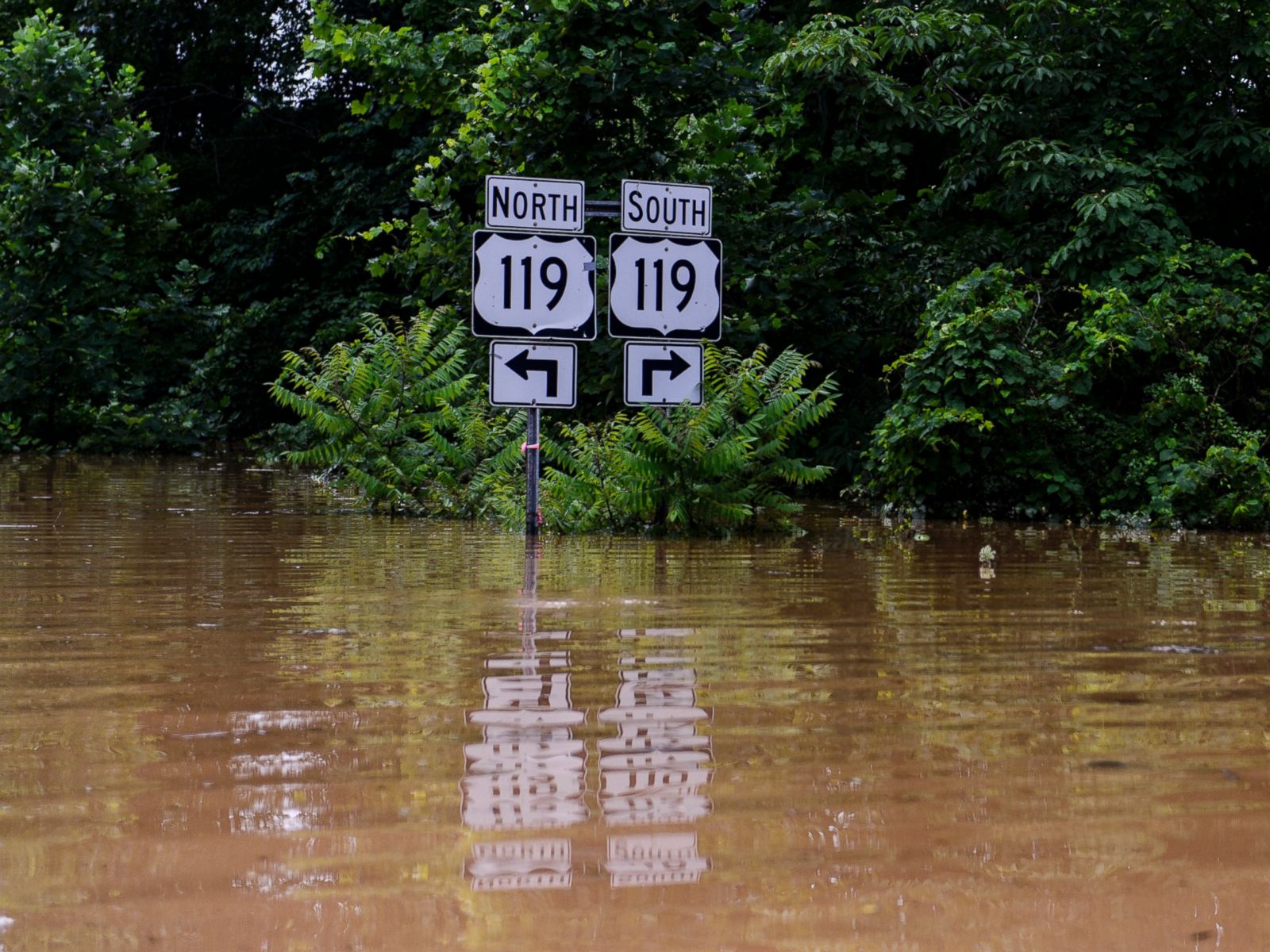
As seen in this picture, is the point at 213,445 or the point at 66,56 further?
the point at 213,445

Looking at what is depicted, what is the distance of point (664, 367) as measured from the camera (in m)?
11.2

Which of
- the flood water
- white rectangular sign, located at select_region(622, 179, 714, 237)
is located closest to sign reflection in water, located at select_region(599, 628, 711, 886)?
the flood water

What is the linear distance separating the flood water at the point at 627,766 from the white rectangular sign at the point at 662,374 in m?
3.43

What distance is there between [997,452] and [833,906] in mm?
11573

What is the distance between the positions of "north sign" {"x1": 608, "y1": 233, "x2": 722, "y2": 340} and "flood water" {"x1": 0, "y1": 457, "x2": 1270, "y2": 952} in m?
3.80

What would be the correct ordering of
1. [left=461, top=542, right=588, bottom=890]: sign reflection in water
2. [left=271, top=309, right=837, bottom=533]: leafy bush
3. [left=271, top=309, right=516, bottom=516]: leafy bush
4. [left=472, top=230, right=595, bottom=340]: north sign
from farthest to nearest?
[left=271, top=309, right=516, bottom=516]: leafy bush
[left=271, top=309, right=837, bottom=533]: leafy bush
[left=472, top=230, right=595, bottom=340]: north sign
[left=461, top=542, right=588, bottom=890]: sign reflection in water

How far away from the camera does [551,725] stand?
14.4 ft

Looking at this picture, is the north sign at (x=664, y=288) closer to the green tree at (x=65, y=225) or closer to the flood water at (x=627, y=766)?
the flood water at (x=627, y=766)

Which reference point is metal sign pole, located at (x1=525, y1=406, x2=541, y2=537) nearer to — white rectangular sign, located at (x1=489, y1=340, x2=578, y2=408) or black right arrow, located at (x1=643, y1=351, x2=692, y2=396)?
white rectangular sign, located at (x1=489, y1=340, x2=578, y2=408)

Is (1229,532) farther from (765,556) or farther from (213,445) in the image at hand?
(213,445)

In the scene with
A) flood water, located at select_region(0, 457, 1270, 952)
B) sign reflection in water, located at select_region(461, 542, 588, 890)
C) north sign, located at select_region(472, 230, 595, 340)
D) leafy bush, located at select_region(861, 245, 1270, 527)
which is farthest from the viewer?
leafy bush, located at select_region(861, 245, 1270, 527)

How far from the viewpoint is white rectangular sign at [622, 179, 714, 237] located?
11250 mm

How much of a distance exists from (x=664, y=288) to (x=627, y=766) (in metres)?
7.71

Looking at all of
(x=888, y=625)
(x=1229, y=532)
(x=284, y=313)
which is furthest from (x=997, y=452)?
(x=284, y=313)
